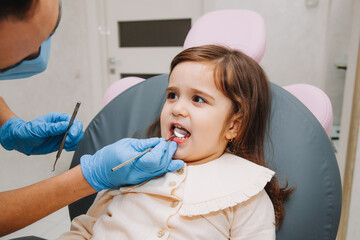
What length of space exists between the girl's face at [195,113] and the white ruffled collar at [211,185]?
0.23 feet

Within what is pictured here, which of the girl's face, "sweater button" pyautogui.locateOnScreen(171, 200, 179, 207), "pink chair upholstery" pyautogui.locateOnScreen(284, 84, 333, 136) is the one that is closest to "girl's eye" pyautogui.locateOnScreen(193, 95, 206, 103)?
the girl's face

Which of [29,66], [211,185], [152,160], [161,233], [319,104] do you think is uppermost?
[29,66]

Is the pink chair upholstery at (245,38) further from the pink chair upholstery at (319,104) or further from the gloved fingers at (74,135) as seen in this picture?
the gloved fingers at (74,135)

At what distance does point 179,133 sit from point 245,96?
0.89 feet

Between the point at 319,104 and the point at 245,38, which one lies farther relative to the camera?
the point at 245,38

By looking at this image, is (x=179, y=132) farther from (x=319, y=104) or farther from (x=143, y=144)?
(x=319, y=104)

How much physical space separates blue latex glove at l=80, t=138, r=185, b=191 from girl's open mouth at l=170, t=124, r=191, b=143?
0.04 m

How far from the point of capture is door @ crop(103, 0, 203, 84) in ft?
9.24

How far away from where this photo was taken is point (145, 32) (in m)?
2.97

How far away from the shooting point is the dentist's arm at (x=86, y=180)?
0.86m

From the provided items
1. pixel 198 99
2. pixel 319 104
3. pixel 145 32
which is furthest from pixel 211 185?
pixel 145 32

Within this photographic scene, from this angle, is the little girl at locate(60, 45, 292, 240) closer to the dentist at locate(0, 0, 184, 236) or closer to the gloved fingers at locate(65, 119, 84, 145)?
the dentist at locate(0, 0, 184, 236)


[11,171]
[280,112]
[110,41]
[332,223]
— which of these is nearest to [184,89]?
[280,112]

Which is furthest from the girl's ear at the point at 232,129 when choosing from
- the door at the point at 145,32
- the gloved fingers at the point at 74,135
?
the door at the point at 145,32
